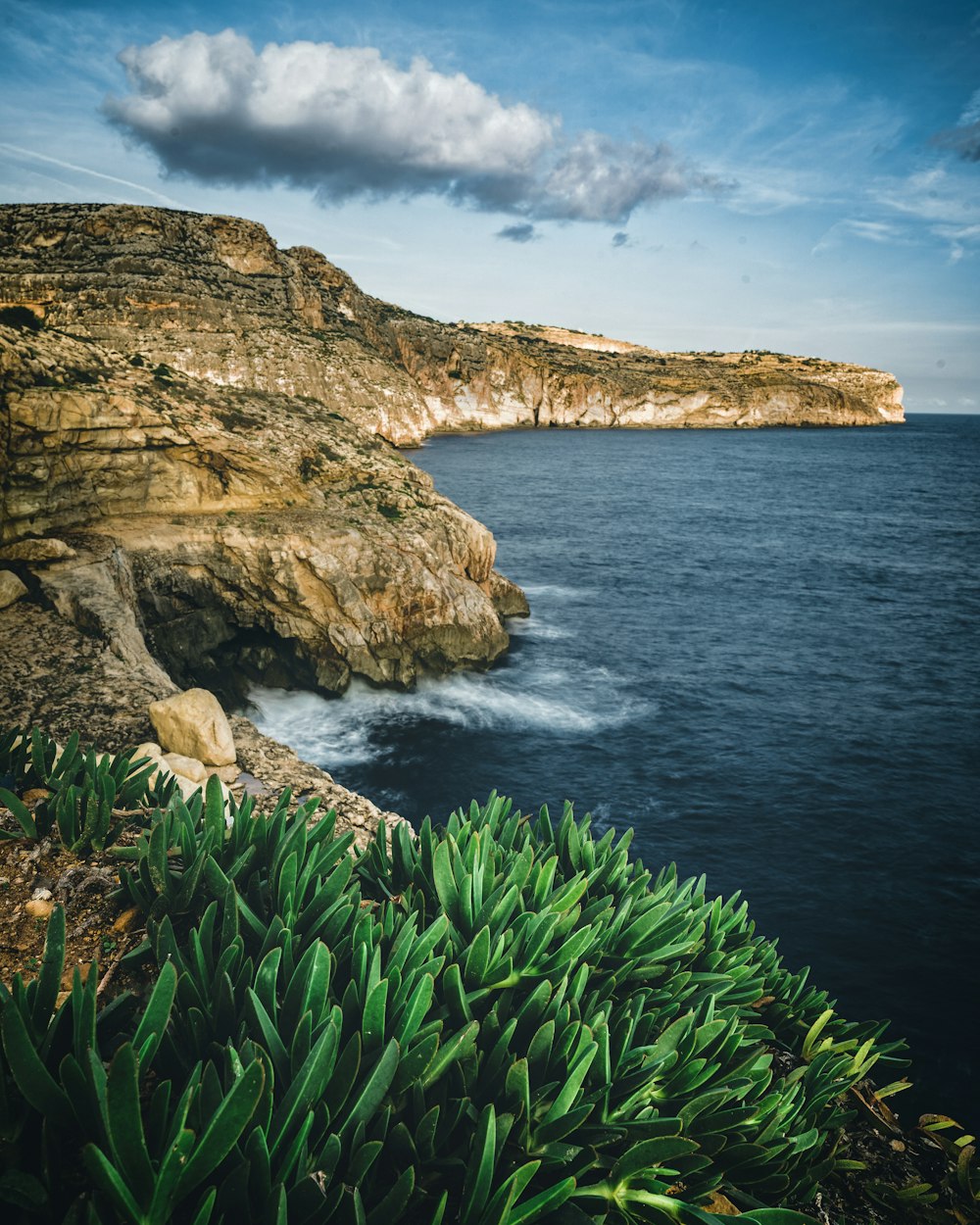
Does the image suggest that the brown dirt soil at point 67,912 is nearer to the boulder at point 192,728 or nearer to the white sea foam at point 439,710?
the boulder at point 192,728

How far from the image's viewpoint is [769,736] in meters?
18.3

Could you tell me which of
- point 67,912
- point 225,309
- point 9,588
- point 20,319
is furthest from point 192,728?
point 225,309

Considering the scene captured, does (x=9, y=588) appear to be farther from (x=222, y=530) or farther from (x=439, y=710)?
(x=439, y=710)

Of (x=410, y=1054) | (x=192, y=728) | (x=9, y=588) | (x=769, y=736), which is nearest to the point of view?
(x=410, y=1054)

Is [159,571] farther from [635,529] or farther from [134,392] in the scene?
[635,529]

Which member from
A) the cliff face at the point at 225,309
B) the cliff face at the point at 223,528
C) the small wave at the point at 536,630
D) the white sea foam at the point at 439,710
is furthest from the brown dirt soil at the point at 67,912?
the small wave at the point at 536,630

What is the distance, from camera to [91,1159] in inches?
80.3

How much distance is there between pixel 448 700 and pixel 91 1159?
17720 mm

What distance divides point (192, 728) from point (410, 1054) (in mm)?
7214

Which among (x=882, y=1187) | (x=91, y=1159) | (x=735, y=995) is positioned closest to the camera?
(x=91, y=1159)

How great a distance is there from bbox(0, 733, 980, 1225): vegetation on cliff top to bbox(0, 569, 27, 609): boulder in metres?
9.28

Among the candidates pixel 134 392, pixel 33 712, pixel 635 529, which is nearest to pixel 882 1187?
pixel 33 712

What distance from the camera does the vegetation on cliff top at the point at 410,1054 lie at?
7.77 feet

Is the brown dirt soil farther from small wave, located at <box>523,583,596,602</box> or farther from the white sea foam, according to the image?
small wave, located at <box>523,583,596,602</box>
